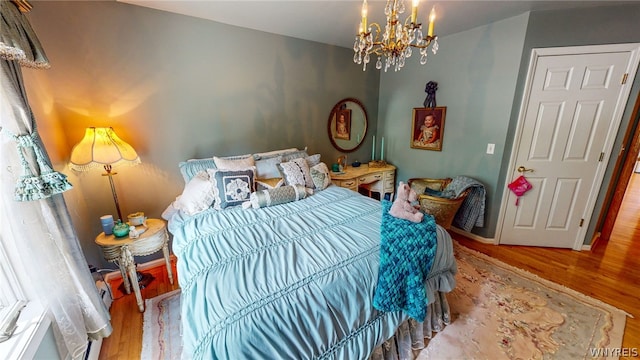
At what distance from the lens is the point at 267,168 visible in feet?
8.01

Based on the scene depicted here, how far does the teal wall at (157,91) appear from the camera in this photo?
1.82 meters

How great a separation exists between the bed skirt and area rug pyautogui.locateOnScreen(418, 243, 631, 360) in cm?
5

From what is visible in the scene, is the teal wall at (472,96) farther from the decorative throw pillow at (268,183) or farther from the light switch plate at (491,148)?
the decorative throw pillow at (268,183)

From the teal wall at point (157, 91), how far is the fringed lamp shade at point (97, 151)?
132mm

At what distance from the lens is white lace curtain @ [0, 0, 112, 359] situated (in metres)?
1.08

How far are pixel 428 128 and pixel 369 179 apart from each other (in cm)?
103

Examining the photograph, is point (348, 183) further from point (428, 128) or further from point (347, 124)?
point (428, 128)

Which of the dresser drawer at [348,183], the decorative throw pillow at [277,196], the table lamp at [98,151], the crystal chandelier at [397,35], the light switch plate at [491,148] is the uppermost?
the crystal chandelier at [397,35]

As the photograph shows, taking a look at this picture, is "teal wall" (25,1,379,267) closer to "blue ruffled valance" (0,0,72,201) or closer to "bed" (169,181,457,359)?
"blue ruffled valance" (0,0,72,201)

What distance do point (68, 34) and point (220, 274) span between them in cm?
217

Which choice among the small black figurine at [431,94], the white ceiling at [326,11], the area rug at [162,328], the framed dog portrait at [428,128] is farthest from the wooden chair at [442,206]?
the area rug at [162,328]

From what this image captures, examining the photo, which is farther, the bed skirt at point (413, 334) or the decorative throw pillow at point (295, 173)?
the decorative throw pillow at point (295, 173)

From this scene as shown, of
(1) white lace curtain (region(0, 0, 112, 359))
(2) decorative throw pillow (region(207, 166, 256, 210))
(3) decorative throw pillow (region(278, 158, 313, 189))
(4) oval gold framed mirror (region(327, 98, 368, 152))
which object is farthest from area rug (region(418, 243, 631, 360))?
(4) oval gold framed mirror (region(327, 98, 368, 152))

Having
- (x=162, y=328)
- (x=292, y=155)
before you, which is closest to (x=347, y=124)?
(x=292, y=155)
